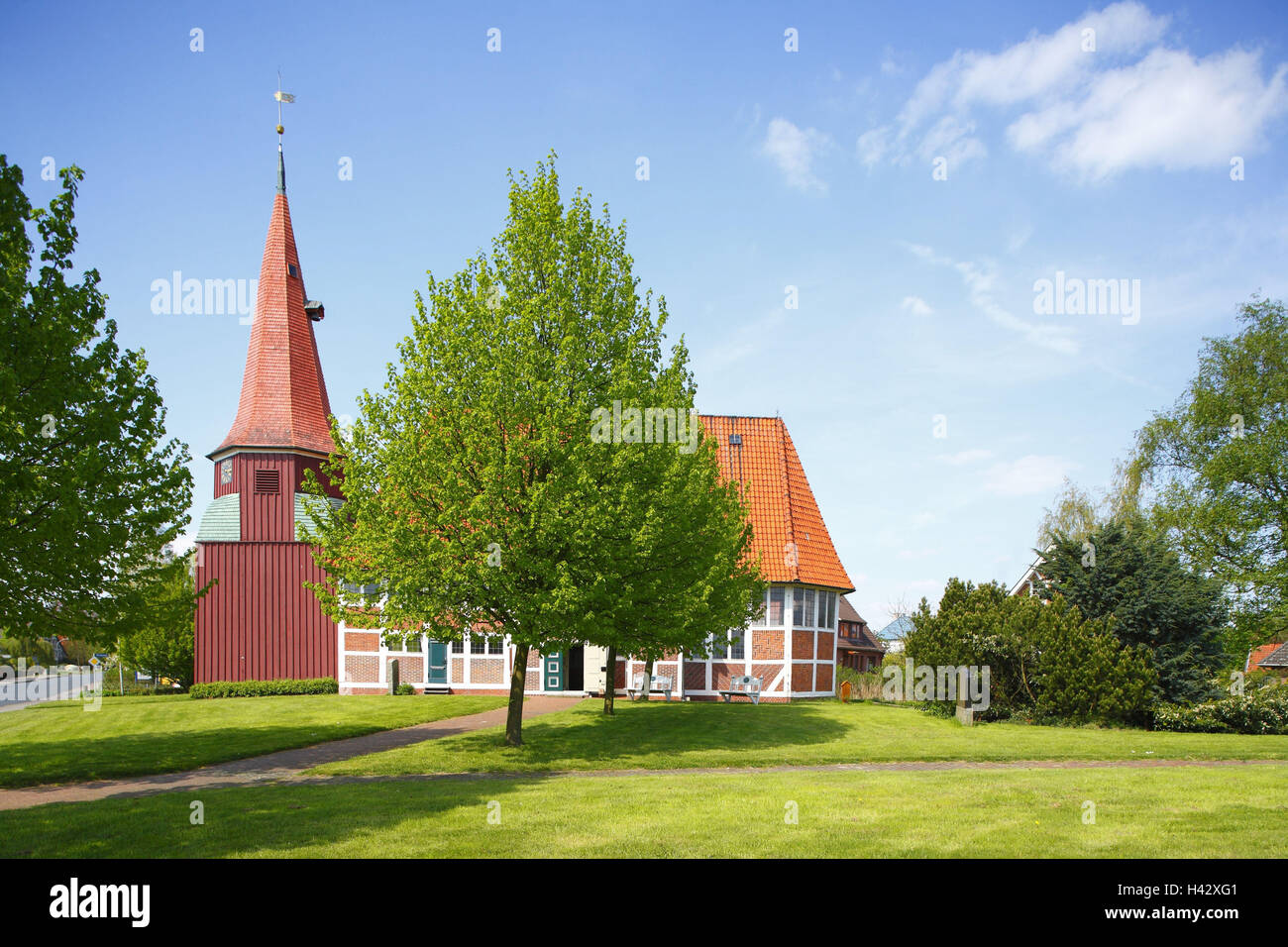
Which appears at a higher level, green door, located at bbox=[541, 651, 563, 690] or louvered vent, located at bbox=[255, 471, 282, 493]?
louvered vent, located at bbox=[255, 471, 282, 493]

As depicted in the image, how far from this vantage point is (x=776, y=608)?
32.8 m

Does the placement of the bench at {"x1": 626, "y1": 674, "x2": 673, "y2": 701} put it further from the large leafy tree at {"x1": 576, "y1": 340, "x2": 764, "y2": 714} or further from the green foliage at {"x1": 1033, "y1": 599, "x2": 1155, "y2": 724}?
the green foliage at {"x1": 1033, "y1": 599, "x2": 1155, "y2": 724}

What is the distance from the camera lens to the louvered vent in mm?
35750

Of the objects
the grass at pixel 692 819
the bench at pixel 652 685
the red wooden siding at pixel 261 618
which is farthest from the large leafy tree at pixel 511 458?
the red wooden siding at pixel 261 618

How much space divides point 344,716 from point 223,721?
3025 mm

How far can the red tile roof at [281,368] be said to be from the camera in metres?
36.2

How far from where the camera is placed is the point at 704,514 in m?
18.5

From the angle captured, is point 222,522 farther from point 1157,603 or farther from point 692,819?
point 1157,603

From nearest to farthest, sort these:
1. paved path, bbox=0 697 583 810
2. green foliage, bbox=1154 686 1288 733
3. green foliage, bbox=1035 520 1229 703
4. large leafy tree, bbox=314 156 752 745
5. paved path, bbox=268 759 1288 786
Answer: paved path, bbox=0 697 583 810 → paved path, bbox=268 759 1288 786 → large leafy tree, bbox=314 156 752 745 → green foliage, bbox=1154 686 1288 733 → green foliage, bbox=1035 520 1229 703

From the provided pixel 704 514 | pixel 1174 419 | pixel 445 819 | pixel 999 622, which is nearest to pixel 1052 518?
pixel 1174 419

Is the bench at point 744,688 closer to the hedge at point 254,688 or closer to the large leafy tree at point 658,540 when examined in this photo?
the large leafy tree at point 658,540

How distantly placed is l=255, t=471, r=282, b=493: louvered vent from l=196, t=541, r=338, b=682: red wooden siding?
227 centimetres

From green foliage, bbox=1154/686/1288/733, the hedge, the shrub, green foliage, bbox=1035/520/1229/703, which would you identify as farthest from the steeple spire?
green foliage, bbox=1154/686/1288/733

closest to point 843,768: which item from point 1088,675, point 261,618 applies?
point 1088,675
